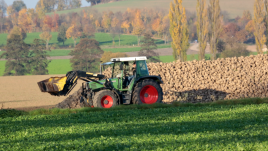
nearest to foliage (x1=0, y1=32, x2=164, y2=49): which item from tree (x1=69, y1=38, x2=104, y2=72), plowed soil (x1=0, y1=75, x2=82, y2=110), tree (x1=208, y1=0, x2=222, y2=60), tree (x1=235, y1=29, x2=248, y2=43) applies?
tree (x1=235, y1=29, x2=248, y2=43)

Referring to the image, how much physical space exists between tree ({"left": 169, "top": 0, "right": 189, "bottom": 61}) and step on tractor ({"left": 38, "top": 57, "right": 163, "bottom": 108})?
124ft

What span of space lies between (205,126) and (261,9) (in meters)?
47.8

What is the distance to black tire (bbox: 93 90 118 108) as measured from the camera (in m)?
15.3

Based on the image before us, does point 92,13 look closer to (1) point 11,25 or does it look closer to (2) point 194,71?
(1) point 11,25

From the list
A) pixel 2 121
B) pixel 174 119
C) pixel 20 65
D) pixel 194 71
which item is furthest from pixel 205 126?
pixel 20 65

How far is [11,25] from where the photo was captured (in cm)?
14362

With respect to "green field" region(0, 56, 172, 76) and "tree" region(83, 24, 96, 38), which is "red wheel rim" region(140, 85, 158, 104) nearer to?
"green field" region(0, 56, 172, 76)

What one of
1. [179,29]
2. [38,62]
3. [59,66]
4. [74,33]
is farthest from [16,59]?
[74,33]

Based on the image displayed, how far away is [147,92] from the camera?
16.2 m

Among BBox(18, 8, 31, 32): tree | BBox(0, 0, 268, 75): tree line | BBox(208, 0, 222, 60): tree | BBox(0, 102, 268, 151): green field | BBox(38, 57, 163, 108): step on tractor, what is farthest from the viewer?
BBox(18, 8, 31, 32): tree

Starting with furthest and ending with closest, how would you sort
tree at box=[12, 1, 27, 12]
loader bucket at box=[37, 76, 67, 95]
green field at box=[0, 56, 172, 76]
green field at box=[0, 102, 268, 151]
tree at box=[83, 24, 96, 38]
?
tree at box=[12, 1, 27, 12]
tree at box=[83, 24, 96, 38]
green field at box=[0, 56, 172, 76]
loader bucket at box=[37, 76, 67, 95]
green field at box=[0, 102, 268, 151]

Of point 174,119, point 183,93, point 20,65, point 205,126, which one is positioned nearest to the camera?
point 205,126

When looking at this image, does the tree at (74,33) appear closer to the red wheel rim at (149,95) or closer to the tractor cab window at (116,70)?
the tractor cab window at (116,70)

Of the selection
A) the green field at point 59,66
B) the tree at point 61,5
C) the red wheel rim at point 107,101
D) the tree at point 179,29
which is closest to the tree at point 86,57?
the green field at point 59,66
